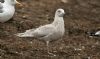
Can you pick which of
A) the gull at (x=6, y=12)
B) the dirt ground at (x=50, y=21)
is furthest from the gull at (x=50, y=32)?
the gull at (x=6, y=12)

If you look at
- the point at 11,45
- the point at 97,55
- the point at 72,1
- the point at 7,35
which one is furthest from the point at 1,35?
the point at 72,1

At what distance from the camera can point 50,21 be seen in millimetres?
14539

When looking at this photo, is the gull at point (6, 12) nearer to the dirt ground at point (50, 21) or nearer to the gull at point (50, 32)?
the dirt ground at point (50, 21)

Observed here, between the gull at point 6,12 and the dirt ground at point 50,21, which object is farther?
the gull at point 6,12

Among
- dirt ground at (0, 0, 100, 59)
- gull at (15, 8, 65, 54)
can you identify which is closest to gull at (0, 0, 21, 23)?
dirt ground at (0, 0, 100, 59)

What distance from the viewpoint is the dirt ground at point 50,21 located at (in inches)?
382

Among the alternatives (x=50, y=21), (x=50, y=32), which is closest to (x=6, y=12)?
(x=50, y=32)

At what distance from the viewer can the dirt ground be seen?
31.8ft

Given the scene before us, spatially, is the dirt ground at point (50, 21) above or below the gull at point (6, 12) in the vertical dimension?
below

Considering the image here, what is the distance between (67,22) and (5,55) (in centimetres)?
609

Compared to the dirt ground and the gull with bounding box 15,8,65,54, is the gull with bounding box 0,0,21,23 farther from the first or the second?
the gull with bounding box 15,8,65,54

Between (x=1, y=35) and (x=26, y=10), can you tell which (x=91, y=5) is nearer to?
(x=26, y=10)

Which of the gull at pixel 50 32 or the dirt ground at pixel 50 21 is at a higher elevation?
the gull at pixel 50 32

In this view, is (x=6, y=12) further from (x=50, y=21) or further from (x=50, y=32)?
(x=50, y=21)
